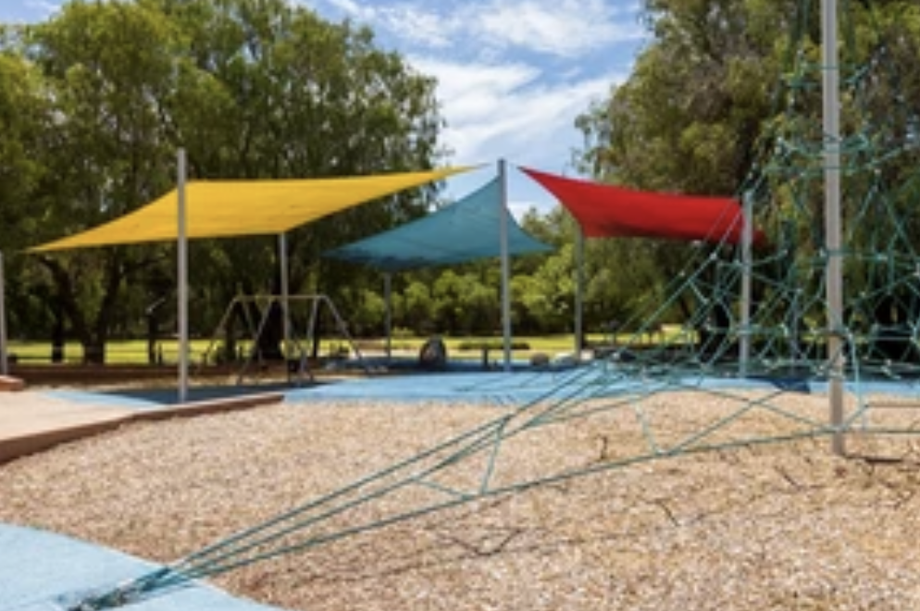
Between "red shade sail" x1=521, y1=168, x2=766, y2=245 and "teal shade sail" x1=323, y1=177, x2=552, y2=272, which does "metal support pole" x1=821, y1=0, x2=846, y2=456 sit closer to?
"red shade sail" x1=521, y1=168, x2=766, y2=245

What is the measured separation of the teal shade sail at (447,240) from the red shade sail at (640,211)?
1.14 meters

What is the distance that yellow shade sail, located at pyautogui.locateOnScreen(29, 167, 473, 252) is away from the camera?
9.00 m

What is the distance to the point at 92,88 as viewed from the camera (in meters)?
13.7

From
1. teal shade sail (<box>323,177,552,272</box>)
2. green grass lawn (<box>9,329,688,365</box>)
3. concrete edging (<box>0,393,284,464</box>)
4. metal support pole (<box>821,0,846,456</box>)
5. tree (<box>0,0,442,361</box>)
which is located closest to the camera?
metal support pole (<box>821,0,846,456</box>)

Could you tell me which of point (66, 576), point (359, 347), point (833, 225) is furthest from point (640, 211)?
point (359, 347)

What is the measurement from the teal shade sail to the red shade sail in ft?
3.73

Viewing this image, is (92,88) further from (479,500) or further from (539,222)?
(539,222)

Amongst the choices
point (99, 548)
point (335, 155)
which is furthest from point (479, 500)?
point (335, 155)

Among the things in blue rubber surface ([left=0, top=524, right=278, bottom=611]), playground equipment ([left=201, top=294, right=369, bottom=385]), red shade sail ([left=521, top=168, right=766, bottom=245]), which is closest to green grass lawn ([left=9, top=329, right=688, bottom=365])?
playground equipment ([left=201, top=294, right=369, bottom=385])

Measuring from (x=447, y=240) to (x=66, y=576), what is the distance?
995 centimetres

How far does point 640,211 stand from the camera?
33.7 ft

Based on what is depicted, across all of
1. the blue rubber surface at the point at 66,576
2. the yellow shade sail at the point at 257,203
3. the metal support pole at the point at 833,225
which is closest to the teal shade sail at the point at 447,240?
the yellow shade sail at the point at 257,203

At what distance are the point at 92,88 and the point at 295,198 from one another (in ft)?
20.2

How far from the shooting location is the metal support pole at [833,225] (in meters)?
4.61
